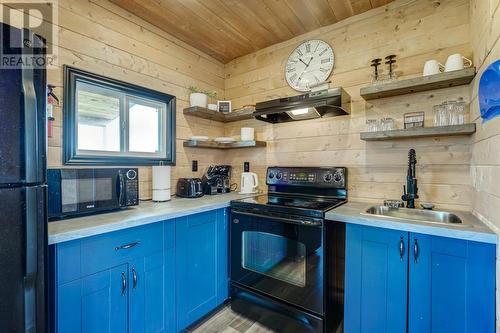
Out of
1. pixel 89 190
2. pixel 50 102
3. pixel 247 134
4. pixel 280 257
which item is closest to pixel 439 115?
pixel 280 257

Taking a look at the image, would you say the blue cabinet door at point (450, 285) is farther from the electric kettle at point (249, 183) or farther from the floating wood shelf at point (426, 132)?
the electric kettle at point (249, 183)

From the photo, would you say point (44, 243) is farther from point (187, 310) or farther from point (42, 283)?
point (187, 310)

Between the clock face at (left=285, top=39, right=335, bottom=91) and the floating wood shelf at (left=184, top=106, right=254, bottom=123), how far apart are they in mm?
545

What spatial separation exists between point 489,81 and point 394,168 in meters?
0.87

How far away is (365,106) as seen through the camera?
1.98 m

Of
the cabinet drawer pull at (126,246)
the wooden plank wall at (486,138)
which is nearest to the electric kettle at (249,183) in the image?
the cabinet drawer pull at (126,246)

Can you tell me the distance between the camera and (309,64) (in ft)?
7.54

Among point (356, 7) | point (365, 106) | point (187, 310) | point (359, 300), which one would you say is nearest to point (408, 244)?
point (359, 300)

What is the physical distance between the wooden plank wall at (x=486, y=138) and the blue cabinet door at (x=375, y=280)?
392mm

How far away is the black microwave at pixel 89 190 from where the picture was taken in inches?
51.3

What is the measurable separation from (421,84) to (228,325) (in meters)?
2.23

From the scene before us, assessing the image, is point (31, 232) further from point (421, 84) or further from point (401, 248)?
point (421, 84)

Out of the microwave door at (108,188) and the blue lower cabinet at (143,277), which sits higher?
the microwave door at (108,188)

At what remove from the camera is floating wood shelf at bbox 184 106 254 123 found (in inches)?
91.9
